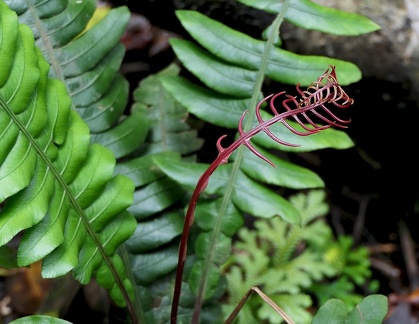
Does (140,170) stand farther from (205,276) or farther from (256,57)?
(256,57)

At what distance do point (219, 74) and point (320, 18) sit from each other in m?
0.34

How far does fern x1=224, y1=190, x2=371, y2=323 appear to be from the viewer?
191 centimetres

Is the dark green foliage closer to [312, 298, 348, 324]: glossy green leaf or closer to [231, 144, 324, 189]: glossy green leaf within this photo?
[231, 144, 324, 189]: glossy green leaf

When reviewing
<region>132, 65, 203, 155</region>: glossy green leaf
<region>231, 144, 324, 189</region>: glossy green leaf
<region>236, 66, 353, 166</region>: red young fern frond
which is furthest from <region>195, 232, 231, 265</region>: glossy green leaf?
<region>236, 66, 353, 166</region>: red young fern frond

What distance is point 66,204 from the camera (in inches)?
52.9

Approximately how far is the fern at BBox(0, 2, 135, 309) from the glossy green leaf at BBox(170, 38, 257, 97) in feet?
1.35

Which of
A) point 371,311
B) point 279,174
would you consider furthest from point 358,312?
point 279,174

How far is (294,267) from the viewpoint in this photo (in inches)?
80.4

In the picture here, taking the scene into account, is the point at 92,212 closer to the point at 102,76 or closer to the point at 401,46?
the point at 102,76

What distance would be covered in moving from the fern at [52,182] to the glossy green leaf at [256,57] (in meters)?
0.49

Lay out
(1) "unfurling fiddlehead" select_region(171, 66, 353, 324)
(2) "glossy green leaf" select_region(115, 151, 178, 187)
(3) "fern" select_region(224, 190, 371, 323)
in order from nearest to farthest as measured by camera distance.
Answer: (1) "unfurling fiddlehead" select_region(171, 66, 353, 324), (2) "glossy green leaf" select_region(115, 151, 178, 187), (3) "fern" select_region(224, 190, 371, 323)

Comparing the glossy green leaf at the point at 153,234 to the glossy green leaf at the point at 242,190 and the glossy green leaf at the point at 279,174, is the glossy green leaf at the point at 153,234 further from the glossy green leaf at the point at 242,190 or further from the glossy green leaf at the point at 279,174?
the glossy green leaf at the point at 279,174

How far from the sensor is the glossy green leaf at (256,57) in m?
1.62

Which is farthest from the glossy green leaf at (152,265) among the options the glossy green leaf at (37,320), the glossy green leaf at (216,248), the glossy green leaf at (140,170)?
the glossy green leaf at (37,320)
